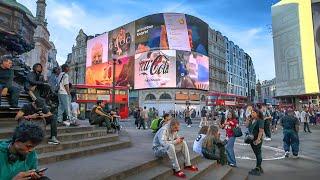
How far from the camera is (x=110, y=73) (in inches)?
2790

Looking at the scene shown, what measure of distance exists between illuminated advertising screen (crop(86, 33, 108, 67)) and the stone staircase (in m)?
64.5

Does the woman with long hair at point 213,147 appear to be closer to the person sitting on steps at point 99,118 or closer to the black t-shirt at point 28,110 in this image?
the person sitting on steps at point 99,118

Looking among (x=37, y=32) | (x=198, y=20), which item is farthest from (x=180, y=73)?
(x=37, y=32)

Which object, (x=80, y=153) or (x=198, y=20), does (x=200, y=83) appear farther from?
(x=80, y=153)

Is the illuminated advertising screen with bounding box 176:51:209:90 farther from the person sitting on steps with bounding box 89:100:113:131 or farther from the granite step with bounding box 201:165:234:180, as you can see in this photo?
the granite step with bounding box 201:165:234:180

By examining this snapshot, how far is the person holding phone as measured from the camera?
242 centimetres

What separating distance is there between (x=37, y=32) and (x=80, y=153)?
145ft

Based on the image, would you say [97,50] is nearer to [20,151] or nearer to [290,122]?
[290,122]

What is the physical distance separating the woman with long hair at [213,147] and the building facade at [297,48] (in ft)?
123

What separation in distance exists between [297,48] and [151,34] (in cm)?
2708

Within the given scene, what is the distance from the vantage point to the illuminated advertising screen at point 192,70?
59531mm

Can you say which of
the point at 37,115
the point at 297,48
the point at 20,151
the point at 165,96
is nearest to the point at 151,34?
the point at 165,96

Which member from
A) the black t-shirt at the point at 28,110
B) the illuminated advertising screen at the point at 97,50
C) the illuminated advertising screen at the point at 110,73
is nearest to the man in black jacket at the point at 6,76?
the black t-shirt at the point at 28,110

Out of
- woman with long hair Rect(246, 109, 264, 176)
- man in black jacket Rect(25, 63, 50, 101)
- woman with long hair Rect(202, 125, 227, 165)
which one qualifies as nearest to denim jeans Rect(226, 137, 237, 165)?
woman with long hair Rect(202, 125, 227, 165)
